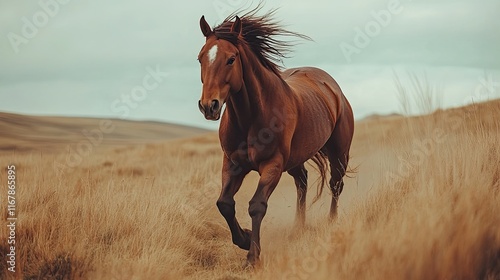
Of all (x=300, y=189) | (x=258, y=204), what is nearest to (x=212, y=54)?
(x=258, y=204)

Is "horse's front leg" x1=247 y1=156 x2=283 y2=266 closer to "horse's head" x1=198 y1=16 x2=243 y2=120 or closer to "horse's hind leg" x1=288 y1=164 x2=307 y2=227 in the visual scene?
"horse's head" x1=198 y1=16 x2=243 y2=120

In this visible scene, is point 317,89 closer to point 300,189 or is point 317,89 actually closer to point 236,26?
Answer: point 300,189

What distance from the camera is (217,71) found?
16.6 ft

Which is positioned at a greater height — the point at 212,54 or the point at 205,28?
the point at 205,28

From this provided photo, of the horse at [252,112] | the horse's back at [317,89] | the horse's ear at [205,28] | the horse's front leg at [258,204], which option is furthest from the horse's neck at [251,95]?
the horse's back at [317,89]

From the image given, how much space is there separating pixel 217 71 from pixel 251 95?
666 millimetres

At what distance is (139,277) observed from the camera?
4.98 m

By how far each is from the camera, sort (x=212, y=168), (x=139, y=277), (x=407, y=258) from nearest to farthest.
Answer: (x=407, y=258) < (x=139, y=277) < (x=212, y=168)

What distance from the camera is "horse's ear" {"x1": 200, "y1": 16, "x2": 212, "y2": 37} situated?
5.47 m

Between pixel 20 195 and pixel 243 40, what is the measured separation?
297 cm

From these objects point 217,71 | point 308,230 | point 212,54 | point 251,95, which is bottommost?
point 308,230

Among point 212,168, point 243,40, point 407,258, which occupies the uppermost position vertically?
point 243,40

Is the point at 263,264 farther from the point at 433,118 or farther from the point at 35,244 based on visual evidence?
the point at 433,118

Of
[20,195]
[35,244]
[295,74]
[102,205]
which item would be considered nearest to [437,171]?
[295,74]
